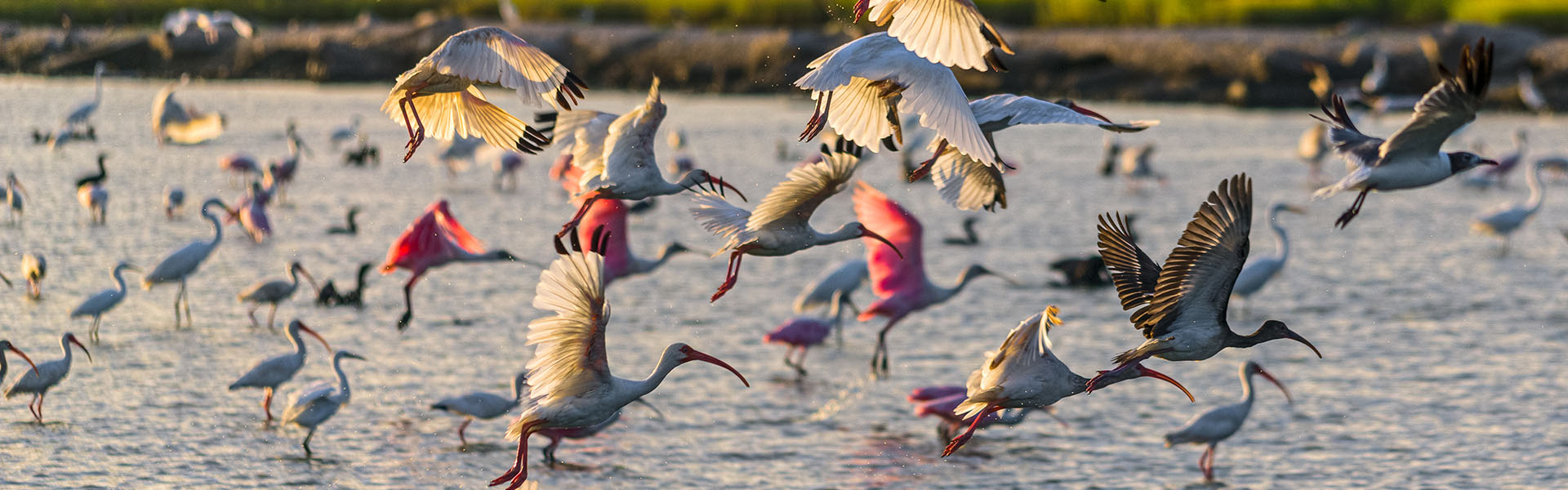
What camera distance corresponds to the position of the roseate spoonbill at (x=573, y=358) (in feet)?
23.2

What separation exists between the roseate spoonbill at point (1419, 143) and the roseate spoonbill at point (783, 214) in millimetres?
2159

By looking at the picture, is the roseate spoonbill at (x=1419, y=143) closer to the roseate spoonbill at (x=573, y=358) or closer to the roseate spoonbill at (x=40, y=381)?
the roseate spoonbill at (x=573, y=358)

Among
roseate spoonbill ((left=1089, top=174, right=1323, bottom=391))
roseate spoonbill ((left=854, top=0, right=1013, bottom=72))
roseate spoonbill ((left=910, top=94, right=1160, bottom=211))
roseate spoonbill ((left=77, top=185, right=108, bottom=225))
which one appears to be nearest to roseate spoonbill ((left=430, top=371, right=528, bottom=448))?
roseate spoonbill ((left=910, top=94, right=1160, bottom=211))

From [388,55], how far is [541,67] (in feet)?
161

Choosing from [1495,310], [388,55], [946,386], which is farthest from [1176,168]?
[388,55]

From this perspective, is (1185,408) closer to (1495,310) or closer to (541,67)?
(1495,310)

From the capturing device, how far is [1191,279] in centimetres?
701

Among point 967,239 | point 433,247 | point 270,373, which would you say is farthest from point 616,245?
point 967,239

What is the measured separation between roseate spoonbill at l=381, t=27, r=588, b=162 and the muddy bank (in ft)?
131

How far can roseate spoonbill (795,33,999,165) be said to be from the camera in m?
6.61

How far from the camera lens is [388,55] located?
54594 millimetres

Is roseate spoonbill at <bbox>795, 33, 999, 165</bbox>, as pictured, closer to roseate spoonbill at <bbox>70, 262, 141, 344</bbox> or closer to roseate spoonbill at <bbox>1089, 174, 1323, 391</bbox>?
roseate spoonbill at <bbox>1089, 174, 1323, 391</bbox>

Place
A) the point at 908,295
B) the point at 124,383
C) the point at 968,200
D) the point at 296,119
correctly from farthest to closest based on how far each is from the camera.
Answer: the point at 296,119 < the point at 908,295 < the point at 124,383 < the point at 968,200

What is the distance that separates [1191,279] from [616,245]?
7.93 meters
